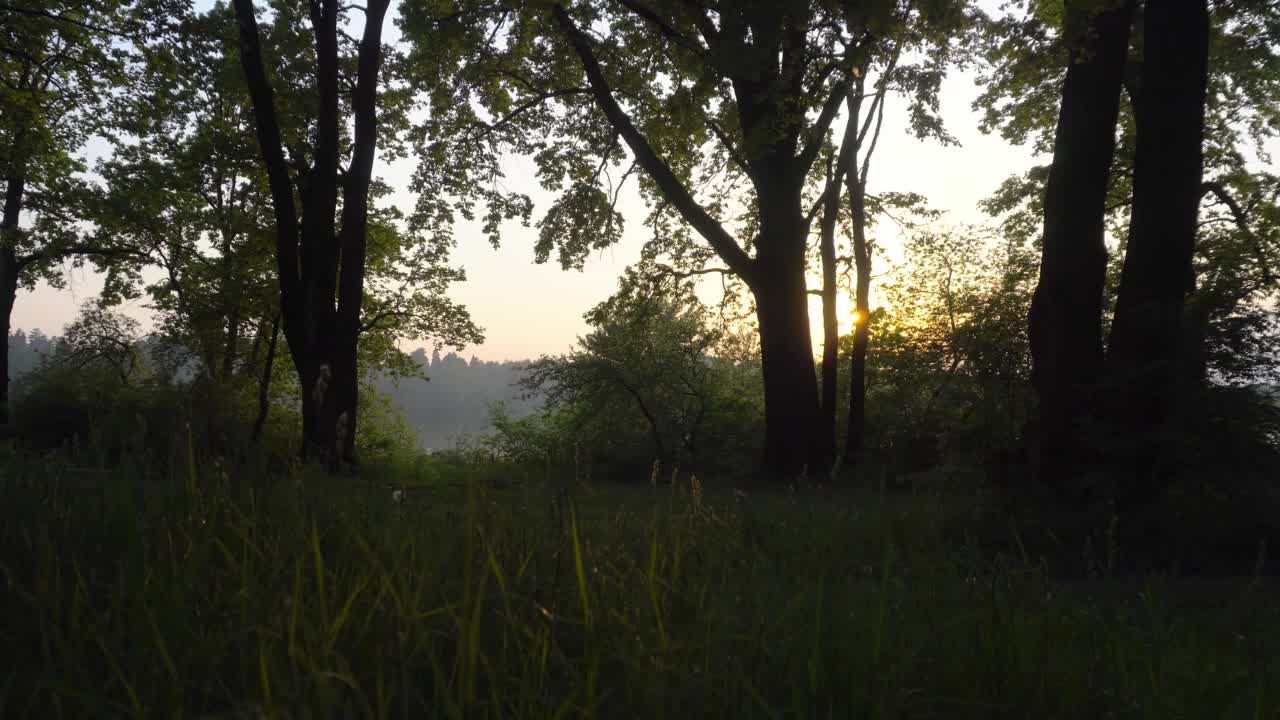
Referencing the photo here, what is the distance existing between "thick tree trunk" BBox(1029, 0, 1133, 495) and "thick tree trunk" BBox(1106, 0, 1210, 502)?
36cm

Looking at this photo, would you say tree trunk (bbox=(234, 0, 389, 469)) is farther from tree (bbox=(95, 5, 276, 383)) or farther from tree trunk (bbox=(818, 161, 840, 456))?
tree trunk (bbox=(818, 161, 840, 456))

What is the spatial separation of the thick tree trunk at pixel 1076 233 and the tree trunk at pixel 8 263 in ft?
91.6

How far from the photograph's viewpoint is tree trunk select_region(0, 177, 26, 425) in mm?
21125

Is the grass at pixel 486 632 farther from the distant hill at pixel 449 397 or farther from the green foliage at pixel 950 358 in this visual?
the distant hill at pixel 449 397

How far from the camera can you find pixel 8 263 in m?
22.5

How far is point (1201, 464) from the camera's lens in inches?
248

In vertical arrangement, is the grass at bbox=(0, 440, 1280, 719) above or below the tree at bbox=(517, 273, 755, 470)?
below

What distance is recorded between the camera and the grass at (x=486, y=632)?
53.7 inches

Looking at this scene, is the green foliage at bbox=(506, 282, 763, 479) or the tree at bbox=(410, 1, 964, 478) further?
the green foliage at bbox=(506, 282, 763, 479)

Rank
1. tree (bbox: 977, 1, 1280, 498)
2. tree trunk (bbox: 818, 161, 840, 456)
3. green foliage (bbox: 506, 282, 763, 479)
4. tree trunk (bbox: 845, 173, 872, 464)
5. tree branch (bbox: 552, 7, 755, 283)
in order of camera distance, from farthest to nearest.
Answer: green foliage (bbox: 506, 282, 763, 479) < tree trunk (bbox: 845, 173, 872, 464) < tree trunk (bbox: 818, 161, 840, 456) < tree branch (bbox: 552, 7, 755, 283) < tree (bbox: 977, 1, 1280, 498)

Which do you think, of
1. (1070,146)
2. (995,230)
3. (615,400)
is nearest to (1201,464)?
(1070,146)

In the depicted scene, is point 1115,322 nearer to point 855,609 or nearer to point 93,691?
point 855,609

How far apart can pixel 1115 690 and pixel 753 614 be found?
3.08ft

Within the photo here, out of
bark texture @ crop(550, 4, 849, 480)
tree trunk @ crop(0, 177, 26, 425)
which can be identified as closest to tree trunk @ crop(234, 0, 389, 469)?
bark texture @ crop(550, 4, 849, 480)
